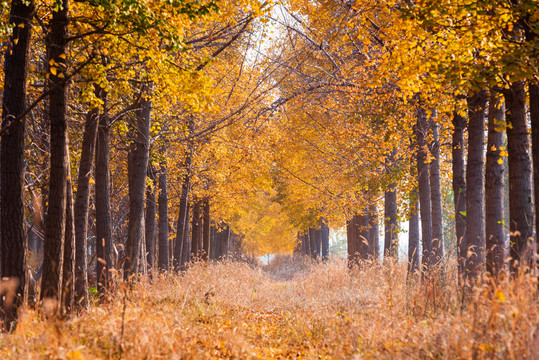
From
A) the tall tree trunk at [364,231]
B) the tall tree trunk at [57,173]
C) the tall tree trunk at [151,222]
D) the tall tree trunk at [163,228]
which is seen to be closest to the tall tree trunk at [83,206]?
the tall tree trunk at [57,173]

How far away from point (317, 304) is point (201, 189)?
10.0 m

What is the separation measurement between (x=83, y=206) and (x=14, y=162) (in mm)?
1919

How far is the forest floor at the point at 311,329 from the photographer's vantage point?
3.76 metres

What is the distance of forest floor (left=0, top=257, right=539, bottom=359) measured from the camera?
3.76 meters

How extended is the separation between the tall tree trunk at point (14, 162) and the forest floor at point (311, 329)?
0.81m

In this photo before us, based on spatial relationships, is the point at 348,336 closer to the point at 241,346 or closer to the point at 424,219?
the point at 241,346

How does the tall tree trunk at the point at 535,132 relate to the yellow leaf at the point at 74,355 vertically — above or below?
above

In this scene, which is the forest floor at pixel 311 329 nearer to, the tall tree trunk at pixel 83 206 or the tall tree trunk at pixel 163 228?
the tall tree trunk at pixel 83 206

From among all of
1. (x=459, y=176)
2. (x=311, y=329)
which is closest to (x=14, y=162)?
(x=311, y=329)

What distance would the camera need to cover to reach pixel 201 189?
16938 millimetres

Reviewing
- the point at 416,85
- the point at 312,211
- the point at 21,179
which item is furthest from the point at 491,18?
the point at 312,211

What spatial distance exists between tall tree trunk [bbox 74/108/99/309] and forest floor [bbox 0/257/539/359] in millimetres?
1007

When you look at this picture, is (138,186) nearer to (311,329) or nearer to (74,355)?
→ (311,329)

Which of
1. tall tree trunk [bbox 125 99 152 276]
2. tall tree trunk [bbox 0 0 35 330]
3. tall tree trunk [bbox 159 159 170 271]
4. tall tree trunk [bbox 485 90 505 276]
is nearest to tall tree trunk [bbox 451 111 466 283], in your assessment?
tall tree trunk [bbox 485 90 505 276]
